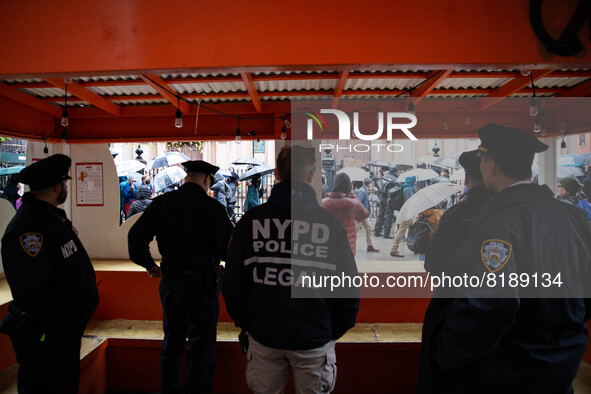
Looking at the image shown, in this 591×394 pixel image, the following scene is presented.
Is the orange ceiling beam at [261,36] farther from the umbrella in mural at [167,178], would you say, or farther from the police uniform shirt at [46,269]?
the umbrella in mural at [167,178]

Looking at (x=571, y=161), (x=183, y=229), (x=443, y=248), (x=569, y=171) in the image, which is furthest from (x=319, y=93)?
(x=571, y=161)

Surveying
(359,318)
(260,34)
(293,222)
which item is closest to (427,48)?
(260,34)

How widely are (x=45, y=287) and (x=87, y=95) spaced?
3382 millimetres

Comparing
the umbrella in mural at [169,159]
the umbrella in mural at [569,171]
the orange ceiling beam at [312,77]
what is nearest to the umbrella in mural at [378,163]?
the orange ceiling beam at [312,77]

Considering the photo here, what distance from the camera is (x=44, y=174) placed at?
211cm

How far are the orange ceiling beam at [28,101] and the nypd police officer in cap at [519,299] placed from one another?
542 centimetres

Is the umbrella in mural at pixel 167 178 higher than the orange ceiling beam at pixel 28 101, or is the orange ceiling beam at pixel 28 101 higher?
the orange ceiling beam at pixel 28 101

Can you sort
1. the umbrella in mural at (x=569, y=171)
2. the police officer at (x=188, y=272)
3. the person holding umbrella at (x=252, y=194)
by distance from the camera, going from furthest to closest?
the person holding umbrella at (x=252, y=194) → the umbrella in mural at (x=569, y=171) → the police officer at (x=188, y=272)

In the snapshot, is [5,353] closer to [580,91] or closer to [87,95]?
[87,95]

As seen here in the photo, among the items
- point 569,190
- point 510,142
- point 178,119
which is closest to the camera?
point 510,142

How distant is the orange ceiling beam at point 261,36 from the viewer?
2.03 m

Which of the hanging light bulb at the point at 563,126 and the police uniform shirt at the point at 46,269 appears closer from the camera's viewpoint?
the police uniform shirt at the point at 46,269

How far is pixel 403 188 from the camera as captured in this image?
4.24 metres

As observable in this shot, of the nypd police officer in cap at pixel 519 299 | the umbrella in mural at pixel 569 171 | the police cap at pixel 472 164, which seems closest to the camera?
the nypd police officer in cap at pixel 519 299
